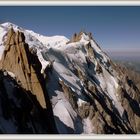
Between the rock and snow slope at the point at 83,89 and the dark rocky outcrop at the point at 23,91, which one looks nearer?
the dark rocky outcrop at the point at 23,91

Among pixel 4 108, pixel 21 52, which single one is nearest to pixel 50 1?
pixel 4 108

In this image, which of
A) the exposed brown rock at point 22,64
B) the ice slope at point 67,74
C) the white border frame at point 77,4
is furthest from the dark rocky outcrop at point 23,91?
the white border frame at point 77,4

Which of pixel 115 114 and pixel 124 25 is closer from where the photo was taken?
pixel 124 25

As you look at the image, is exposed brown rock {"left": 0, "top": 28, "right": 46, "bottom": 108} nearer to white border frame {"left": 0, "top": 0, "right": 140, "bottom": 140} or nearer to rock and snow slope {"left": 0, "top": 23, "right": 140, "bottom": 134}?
rock and snow slope {"left": 0, "top": 23, "right": 140, "bottom": 134}

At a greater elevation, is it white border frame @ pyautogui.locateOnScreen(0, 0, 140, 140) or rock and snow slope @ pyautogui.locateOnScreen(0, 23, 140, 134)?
white border frame @ pyautogui.locateOnScreen(0, 0, 140, 140)

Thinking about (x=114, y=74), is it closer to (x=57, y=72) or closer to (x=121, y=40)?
(x=57, y=72)

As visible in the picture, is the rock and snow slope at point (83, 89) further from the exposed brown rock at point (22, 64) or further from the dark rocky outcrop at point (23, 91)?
the dark rocky outcrop at point (23, 91)

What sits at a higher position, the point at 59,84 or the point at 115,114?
the point at 59,84

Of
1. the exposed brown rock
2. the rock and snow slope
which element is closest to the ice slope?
the rock and snow slope
